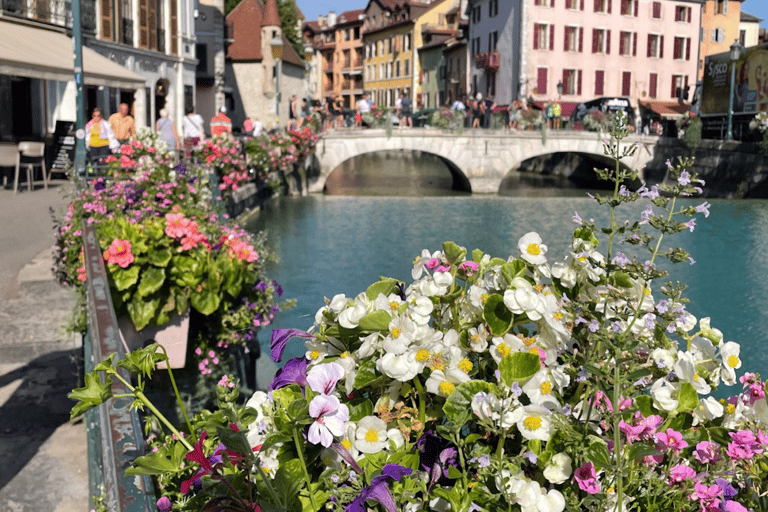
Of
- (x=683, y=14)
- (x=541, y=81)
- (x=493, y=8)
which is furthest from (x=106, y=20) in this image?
(x=683, y=14)

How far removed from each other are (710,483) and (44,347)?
445cm

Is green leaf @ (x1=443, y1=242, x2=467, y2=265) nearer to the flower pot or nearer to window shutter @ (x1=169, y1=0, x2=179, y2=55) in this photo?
the flower pot

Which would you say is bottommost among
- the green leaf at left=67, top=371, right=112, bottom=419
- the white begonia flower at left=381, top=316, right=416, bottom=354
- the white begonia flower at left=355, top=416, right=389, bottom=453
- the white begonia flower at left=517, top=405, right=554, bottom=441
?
the white begonia flower at left=355, top=416, right=389, bottom=453

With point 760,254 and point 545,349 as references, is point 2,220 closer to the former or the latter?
point 545,349

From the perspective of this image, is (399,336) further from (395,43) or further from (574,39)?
(395,43)

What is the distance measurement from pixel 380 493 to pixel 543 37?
127 feet

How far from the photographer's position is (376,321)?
4.79 ft

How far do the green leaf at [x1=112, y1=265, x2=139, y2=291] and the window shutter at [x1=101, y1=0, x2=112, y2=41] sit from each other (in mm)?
18448

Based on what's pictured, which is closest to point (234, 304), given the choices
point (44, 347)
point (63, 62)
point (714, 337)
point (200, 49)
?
point (44, 347)

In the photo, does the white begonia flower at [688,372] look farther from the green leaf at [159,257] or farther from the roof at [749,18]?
the roof at [749,18]

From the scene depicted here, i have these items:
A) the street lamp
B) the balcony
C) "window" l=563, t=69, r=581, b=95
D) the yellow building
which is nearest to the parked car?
the street lamp

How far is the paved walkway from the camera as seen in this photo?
340 cm

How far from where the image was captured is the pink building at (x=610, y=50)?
3822 centimetres

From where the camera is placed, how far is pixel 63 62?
1564 cm
